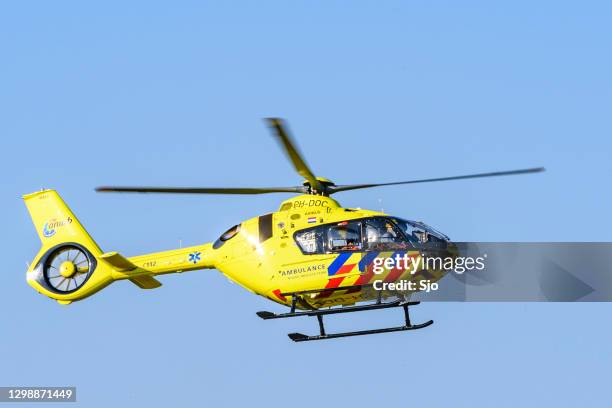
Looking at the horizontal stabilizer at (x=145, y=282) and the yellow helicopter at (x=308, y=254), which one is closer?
the yellow helicopter at (x=308, y=254)

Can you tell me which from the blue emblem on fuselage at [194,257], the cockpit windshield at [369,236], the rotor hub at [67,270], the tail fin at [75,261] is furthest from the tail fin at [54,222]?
the cockpit windshield at [369,236]

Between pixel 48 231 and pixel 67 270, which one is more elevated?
pixel 48 231

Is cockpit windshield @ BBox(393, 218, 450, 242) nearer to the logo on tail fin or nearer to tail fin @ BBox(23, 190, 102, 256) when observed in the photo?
tail fin @ BBox(23, 190, 102, 256)

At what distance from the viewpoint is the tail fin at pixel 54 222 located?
25641 millimetres

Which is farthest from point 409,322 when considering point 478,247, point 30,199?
point 30,199

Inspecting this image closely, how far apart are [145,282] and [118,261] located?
0.91 metres

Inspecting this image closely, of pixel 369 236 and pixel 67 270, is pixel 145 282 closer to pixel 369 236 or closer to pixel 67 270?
pixel 67 270

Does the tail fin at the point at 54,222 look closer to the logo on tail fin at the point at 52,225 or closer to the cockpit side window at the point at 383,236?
the logo on tail fin at the point at 52,225

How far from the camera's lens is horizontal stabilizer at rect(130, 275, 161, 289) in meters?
24.5

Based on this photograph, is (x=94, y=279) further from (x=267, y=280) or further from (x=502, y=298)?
(x=502, y=298)

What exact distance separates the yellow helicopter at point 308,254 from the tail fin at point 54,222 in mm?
1243

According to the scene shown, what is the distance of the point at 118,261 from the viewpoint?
2405 centimetres

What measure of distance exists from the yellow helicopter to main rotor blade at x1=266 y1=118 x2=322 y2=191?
0.02 meters

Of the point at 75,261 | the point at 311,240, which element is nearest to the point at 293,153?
the point at 311,240
